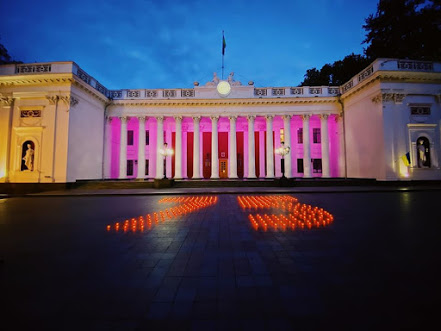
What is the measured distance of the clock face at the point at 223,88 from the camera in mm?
23688

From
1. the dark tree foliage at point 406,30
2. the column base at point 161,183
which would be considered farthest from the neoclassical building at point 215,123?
the dark tree foliage at point 406,30

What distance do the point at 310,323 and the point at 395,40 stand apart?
111 feet

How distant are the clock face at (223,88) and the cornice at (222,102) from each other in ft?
2.52

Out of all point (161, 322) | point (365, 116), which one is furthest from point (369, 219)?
point (365, 116)

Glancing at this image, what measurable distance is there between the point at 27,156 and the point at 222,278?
74.1 ft

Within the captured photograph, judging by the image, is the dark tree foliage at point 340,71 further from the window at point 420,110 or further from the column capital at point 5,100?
the column capital at point 5,100

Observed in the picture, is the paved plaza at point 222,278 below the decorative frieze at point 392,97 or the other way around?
below

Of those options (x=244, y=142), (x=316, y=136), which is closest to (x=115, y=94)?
(x=244, y=142)

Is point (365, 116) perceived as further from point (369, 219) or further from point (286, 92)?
point (369, 219)

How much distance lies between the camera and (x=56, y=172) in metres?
17.8

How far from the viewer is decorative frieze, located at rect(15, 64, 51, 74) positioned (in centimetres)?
1828

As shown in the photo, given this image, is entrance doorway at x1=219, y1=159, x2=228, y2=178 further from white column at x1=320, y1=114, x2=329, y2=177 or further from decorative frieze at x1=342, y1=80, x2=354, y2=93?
decorative frieze at x1=342, y1=80, x2=354, y2=93

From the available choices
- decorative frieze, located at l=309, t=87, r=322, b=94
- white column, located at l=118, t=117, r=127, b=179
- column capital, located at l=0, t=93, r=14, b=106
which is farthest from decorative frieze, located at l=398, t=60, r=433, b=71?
column capital, located at l=0, t=93, r=14, b=106

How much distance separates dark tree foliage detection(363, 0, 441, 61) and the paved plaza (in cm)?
2853
